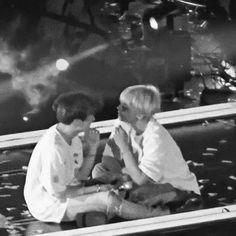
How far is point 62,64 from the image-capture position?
3.53 m

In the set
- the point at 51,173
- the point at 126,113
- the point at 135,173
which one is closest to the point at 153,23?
the point at 126,113

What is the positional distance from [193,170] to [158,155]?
0.55ft

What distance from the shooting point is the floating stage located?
3.52 metres

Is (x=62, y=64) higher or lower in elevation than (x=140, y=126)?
higher

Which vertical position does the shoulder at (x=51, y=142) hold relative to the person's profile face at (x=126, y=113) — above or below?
below

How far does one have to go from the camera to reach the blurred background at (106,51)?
3.50 metres

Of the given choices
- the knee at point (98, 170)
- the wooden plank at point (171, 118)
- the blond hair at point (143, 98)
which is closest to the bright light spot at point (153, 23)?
the blond hair at point (143, 98)

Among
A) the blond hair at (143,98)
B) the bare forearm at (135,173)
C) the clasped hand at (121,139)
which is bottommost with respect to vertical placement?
the bare forearm at (135,173)

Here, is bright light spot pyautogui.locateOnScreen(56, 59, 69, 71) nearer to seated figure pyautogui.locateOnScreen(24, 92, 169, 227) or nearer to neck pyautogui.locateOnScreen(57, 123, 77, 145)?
seated figure pyautogui.locateOnScreen(24, 92, 169, 227)

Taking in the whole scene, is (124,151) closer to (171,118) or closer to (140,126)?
(140,126)

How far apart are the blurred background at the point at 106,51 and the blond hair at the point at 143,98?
2 cm

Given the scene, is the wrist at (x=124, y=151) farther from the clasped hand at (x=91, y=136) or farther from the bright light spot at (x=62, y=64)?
the bright light spot at (x=62, y=64)

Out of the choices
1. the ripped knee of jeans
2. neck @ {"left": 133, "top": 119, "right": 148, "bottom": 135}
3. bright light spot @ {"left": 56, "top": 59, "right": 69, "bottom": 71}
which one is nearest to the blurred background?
bright light spot @ {"left": 56, "top": 59, "right": 69, "bottom": 71}

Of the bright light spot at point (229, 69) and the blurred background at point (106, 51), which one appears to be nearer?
the blurred background at point (106, 51)
